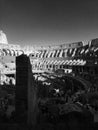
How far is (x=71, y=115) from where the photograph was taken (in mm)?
9078

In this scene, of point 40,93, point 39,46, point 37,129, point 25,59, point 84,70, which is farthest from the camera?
point 39,46

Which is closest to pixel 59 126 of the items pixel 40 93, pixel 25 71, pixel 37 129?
pixel 37 129

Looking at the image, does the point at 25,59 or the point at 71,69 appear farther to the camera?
the point at 71,69

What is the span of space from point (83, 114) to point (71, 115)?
825mm

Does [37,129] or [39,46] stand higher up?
[39,46]

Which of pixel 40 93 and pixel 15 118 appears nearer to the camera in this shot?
pixel 15 118

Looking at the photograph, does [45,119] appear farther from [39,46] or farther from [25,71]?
[39,46]

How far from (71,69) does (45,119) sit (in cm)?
2770

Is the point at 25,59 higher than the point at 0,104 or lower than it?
higher

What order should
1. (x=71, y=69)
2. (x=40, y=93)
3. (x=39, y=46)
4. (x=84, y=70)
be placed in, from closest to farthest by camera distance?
(x=40, y=93)
(x=84, y=70)
(x=71, y=69)
(x=39, y=46)

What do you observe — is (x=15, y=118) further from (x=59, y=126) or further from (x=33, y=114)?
(x=59, y=126)

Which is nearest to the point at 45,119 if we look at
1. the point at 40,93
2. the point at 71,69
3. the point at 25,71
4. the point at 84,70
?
the point at 25,71

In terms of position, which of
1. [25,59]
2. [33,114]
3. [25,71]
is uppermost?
[25,59]

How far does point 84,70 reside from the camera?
32.4 m
